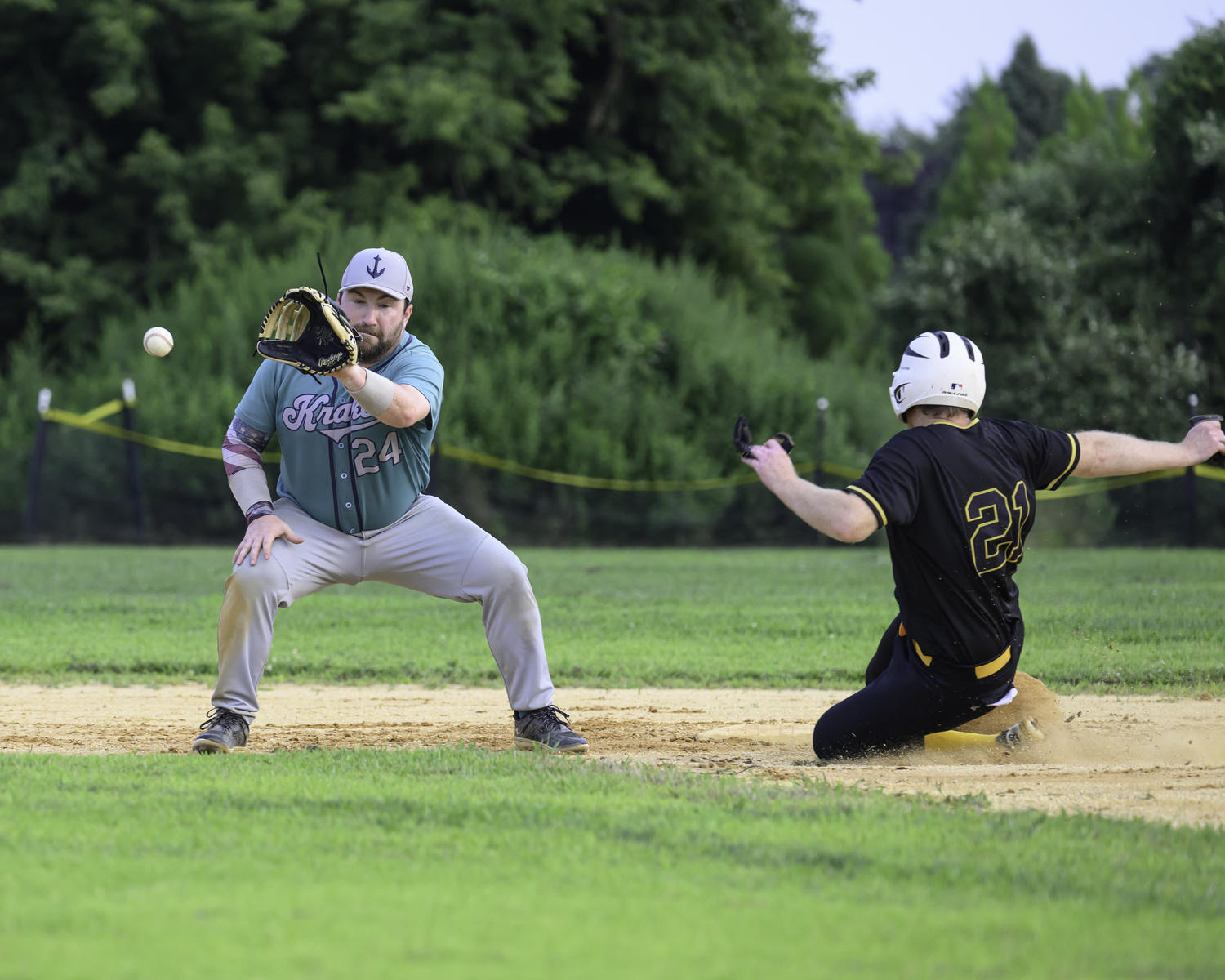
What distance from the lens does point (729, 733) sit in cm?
650

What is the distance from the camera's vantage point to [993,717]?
19.1 ft

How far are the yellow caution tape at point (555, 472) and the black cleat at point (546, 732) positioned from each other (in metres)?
14.8

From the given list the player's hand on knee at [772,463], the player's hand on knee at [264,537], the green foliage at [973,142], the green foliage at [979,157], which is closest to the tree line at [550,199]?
the player's hand on knee at [264,537]

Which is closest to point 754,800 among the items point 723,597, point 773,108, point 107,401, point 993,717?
point 993,717

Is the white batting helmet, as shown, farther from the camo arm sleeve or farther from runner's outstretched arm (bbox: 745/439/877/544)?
the camo arm sleeve

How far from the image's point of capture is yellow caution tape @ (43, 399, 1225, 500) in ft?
64.2

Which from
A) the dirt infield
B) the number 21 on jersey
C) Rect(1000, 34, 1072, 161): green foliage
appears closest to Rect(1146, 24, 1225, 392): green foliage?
the dirt infield

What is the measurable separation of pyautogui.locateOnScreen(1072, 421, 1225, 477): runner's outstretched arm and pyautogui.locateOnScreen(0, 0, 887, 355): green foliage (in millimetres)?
21228

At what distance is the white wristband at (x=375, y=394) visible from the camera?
516cm

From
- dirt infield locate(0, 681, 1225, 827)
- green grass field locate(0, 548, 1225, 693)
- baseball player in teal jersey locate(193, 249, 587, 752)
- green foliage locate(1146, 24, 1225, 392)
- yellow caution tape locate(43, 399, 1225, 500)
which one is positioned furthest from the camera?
green foliage locate(1146, 24, 1225, 392)

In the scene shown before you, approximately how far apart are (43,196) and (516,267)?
9.60m

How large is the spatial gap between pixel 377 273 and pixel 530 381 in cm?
1758

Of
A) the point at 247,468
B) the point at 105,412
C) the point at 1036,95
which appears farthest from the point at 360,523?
the point at 1036,95

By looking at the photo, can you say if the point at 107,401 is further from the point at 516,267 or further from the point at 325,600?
the point at 325,600
